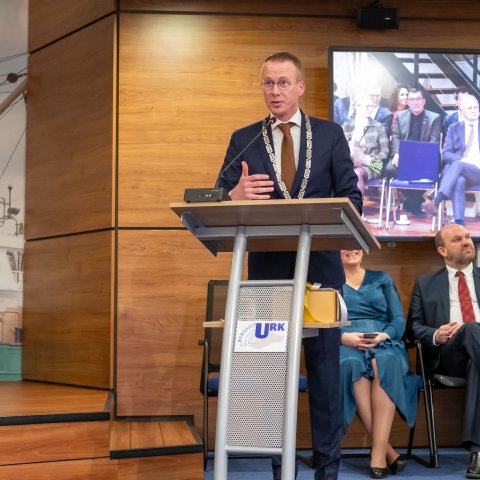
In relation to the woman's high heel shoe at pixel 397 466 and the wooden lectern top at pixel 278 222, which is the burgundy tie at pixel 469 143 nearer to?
the woman's high heel shoe at pixel 397 466

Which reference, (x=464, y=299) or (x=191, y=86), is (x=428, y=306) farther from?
(x=191, y=86)

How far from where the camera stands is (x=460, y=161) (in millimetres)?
5055

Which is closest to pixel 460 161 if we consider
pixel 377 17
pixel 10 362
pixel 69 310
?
pixel 377 17

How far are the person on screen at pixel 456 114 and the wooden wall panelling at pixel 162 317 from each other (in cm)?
153

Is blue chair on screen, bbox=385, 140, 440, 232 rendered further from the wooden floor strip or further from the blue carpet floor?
the wooden floor strip

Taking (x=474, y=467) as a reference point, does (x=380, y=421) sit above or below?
above

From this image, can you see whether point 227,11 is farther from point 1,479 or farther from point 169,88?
point 1,479

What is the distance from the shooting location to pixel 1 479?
3412 millimetres

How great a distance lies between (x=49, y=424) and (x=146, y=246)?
159 centimetres

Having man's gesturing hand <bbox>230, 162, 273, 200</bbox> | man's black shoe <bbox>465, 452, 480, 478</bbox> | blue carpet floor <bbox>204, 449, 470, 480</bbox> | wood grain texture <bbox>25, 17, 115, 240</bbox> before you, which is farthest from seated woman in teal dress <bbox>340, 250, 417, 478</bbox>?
man's gesturing hand <bbox>230, 162, 273, 200</bbox>

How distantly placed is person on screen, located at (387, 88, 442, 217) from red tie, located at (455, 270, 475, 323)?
0.57 m

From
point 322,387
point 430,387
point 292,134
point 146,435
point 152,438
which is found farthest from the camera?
point 430,387

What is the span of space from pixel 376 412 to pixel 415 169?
5.04ft

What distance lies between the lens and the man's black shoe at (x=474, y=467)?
4.05m
